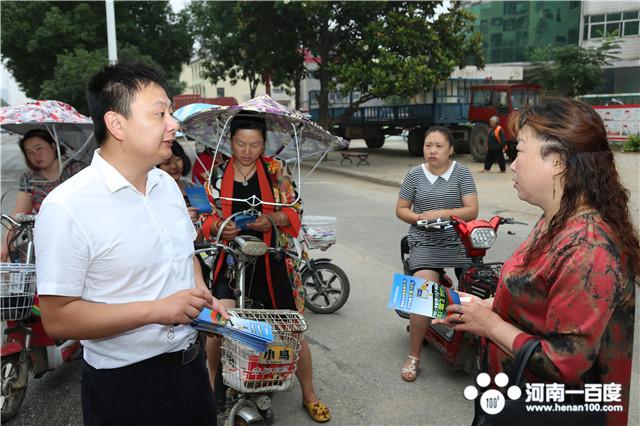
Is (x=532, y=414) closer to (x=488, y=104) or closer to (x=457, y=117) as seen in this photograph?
(x=488, y=104)

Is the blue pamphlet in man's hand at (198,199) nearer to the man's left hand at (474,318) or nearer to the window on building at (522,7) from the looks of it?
the man's left hand at (474,318)

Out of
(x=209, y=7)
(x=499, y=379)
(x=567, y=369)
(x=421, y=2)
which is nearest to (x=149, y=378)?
(x=499, y=379)

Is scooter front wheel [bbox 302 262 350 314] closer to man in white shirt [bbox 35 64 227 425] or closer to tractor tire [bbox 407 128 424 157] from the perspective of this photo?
man in white shirt [bbox 35 64 227 425]

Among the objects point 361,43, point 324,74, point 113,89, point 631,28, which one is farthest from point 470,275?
point 631,28

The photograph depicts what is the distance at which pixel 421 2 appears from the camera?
1869 cm

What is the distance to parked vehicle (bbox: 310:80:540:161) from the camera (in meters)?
18.2

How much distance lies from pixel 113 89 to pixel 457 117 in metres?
19.5

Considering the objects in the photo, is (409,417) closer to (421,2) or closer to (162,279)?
(162,279)

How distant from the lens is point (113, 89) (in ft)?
5.94

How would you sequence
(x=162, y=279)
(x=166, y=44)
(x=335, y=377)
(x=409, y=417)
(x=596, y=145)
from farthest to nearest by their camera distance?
(x=166, y=44) < (x=335, y=377) < (x=409, y=417) < (x=162, y=279) < (x=596, y=145)

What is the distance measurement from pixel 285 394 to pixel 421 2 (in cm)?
1776

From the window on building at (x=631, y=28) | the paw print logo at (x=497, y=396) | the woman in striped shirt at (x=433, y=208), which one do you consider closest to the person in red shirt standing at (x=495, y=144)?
the woman in striped shirt at (x=433, y=208)

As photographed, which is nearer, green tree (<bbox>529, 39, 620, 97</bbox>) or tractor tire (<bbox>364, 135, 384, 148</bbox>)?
tractor tire (<bbox>364, 135, 384, 148</bbox>)

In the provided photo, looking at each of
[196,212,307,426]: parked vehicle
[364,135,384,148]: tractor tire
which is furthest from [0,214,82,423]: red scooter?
[364,135,384,148]: tractor tire
